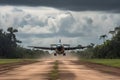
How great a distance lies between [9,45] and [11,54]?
8572 mm

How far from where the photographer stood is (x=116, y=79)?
28.3 meters

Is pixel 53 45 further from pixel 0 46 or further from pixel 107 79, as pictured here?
pixel 107 79

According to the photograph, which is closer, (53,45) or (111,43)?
(53,45)

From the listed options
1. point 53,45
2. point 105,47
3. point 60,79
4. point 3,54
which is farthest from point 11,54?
point 60,79

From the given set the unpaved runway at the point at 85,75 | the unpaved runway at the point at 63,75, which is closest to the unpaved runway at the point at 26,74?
the unpaved runway at the point at 63,75

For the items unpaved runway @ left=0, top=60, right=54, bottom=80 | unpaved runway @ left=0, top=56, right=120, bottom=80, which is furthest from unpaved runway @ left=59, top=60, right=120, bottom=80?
unpaved runway @ left=0, top=60, right=54, bottom=80

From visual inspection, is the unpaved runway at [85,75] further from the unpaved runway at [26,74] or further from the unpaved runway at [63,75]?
the unpaved runway at [26,74]

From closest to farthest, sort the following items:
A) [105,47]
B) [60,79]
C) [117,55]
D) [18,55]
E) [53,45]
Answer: [60,79] → [53,45] → [117,55] → [105,47] → [18,55]

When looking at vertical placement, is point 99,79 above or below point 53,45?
below

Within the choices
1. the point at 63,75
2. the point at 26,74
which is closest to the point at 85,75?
the point at 63,75

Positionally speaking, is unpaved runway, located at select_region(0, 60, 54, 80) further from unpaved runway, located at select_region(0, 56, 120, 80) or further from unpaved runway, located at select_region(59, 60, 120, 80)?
unpaved runway, located at select_region(59, 60, 120, 80)

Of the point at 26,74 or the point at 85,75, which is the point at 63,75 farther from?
the point at 26,74

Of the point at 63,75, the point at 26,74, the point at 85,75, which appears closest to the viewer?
the point at 85,75

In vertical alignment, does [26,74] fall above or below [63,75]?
above
